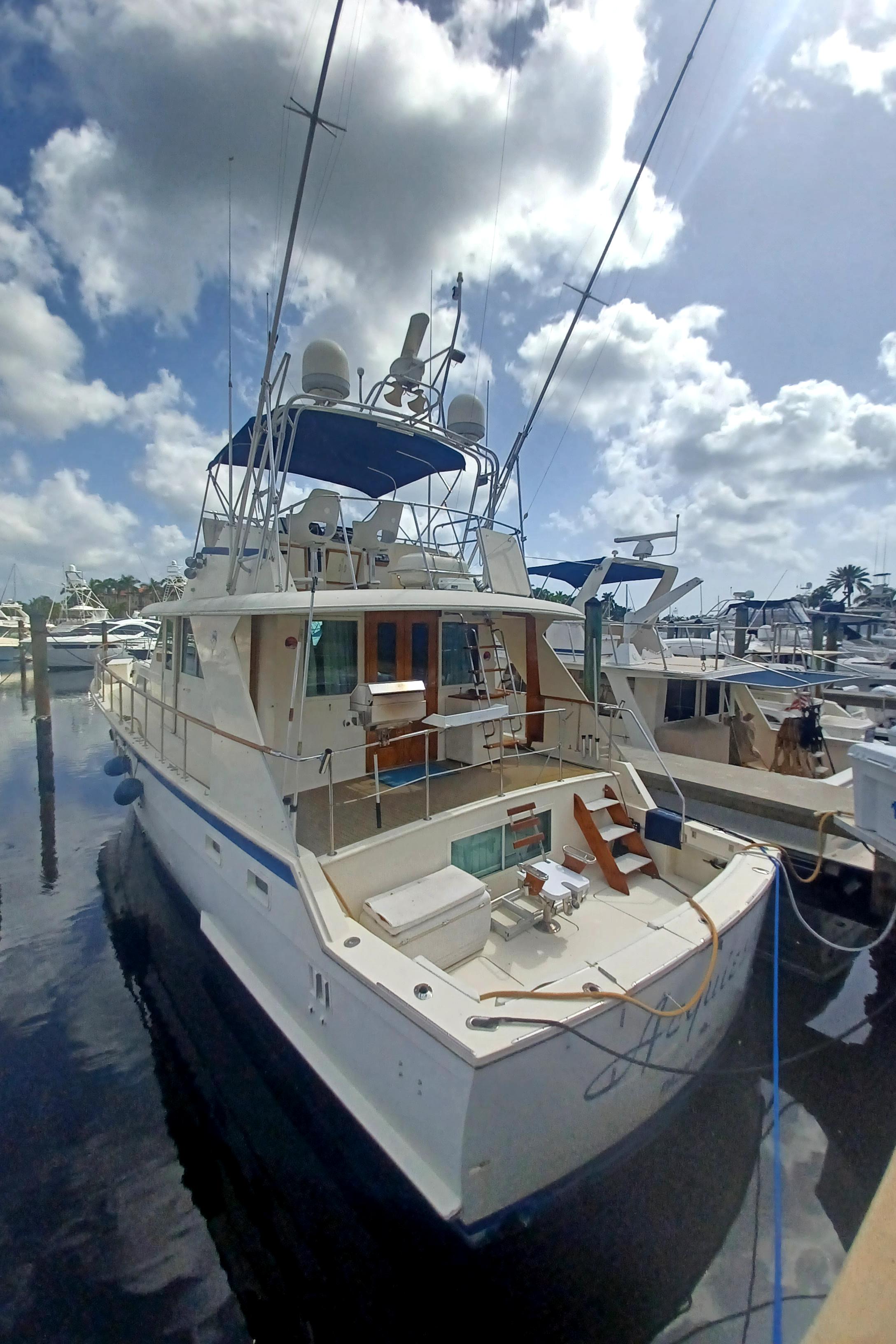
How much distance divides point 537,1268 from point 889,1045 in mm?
3964

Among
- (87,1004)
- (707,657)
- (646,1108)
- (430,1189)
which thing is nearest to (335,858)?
(430,1189)

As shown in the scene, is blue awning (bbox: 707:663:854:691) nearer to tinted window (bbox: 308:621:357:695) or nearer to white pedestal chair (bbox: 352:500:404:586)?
white pedestal chair (bbox: 352:500:404:586)

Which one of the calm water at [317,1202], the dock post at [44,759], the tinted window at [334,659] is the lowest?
the calm water at [317,1202]

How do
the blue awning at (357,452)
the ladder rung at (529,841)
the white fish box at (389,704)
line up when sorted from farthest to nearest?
the blue awning at (357,452) < the ladder rung at (529,841) < the white fish box at (389,704)

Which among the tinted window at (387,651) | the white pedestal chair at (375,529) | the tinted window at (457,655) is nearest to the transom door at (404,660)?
the tinted window at (387,651)

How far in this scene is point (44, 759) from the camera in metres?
14.4

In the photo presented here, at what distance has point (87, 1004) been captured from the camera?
5.29 m

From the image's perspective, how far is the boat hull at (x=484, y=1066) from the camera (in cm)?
249

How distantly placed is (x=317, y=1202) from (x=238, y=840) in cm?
240

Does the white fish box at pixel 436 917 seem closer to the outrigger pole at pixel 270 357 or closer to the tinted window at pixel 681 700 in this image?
the outrigger pole at pixel 270 357

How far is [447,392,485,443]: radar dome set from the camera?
6812mm

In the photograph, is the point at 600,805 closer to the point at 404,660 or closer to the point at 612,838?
the point at 612,838

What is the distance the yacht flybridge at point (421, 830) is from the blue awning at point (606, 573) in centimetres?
676

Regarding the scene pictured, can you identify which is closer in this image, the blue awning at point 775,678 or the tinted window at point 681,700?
the blue awning at point 775,678
